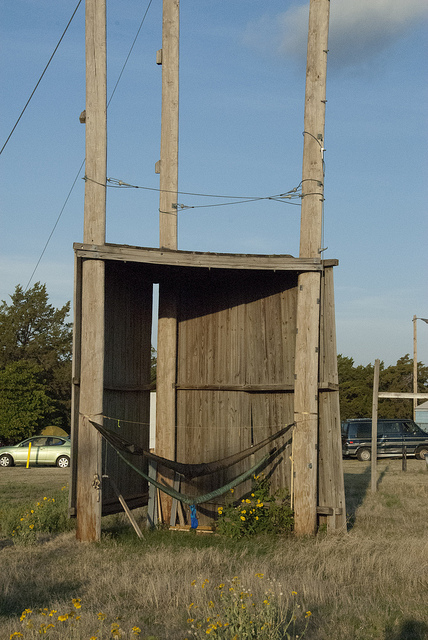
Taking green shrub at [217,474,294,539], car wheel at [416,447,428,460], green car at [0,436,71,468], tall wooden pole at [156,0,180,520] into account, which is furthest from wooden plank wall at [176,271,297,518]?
car wheel at [416,447,428,460]

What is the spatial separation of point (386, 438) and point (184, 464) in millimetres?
21507

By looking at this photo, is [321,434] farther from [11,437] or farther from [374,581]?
[11,437]

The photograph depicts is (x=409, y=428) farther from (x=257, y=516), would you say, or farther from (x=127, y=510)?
(x=127, y=510)

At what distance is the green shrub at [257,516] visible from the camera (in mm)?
10867

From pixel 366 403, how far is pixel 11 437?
26.2m

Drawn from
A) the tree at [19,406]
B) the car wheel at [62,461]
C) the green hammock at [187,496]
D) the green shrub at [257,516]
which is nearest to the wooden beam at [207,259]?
the green hammock at [187,496]

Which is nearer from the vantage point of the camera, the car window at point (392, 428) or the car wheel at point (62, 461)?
the car wheel at point (62, 461)

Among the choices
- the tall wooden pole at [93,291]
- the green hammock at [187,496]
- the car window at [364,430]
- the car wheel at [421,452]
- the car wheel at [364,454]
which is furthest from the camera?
the car wheel at [364,454]

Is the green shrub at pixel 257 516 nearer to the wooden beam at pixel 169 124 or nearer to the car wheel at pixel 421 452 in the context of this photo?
the wooden beam at pixel 169 124

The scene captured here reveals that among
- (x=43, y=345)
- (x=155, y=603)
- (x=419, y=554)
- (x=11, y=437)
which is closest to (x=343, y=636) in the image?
(x=155, y=603)

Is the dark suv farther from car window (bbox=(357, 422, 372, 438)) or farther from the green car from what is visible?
the green car

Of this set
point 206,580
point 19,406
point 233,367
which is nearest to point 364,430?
point 19,406

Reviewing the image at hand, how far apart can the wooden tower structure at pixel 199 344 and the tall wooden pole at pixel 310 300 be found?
18 mm

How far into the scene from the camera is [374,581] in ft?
26.0
